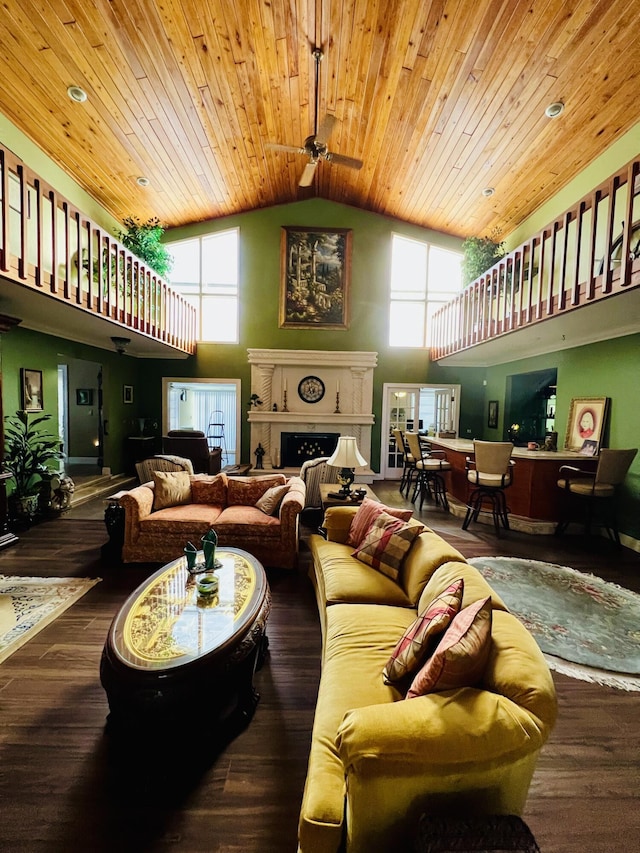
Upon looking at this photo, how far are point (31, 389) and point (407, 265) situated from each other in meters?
7.25

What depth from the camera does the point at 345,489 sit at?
150 inches

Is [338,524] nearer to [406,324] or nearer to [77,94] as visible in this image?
[77,94]

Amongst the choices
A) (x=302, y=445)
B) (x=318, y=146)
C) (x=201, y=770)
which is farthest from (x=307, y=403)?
(x=201, y=770)

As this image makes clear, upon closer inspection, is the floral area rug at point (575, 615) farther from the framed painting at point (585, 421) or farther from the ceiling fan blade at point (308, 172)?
the ceiling fan blade at point (308, 172)

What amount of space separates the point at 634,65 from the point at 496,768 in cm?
569

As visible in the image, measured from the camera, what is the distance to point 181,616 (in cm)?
204

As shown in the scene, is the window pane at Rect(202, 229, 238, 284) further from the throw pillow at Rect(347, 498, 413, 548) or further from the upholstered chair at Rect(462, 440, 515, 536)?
the throw pillow at Rect(347, 498, 413, 548)

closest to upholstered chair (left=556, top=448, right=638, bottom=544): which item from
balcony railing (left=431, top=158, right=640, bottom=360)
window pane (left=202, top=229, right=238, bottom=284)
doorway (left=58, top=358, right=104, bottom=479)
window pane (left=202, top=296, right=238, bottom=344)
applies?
balcony railing (left=431, top=158, right=640, bottom=360)

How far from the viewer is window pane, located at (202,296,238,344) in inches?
329

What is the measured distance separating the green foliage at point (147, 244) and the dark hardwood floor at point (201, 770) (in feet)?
19.3

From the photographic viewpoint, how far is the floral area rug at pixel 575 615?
239 centimetres

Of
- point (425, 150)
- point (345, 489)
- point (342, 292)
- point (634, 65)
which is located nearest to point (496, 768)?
point (345, 489)

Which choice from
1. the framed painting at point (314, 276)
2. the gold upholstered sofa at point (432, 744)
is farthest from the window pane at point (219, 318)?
the gold upholstered sofa at point (432, 744)

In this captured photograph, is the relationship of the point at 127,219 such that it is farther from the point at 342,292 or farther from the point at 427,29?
the point at 427,29
